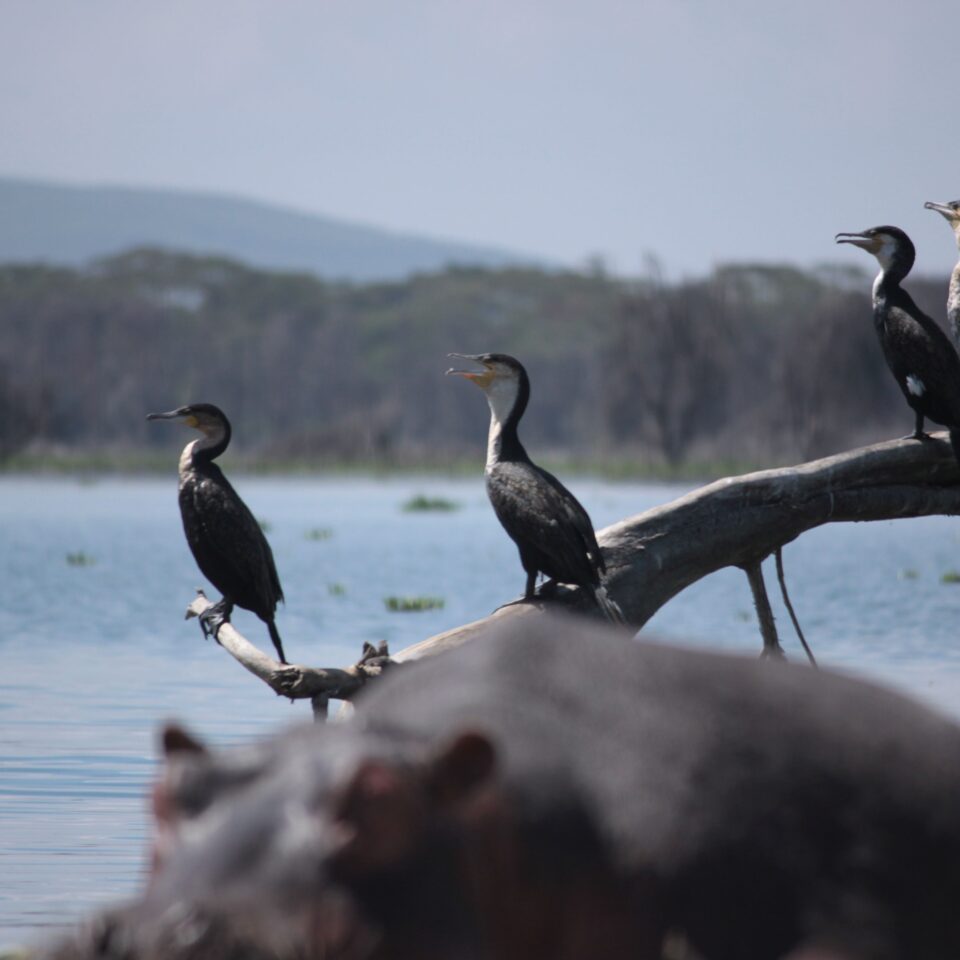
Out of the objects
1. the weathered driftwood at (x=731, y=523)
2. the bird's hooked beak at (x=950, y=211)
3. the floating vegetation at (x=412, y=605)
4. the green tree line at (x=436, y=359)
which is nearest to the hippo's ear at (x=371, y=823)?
the weathered driftwood at (x=731, y=523)

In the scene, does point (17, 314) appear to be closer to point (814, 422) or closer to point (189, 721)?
point (814, 422)

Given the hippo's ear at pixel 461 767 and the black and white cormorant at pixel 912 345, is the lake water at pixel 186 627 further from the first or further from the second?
the black and white cormorant at pixel 912 345

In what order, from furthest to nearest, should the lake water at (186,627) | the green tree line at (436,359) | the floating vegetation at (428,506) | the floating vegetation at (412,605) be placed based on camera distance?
the green tree line at (436,359)
the floating vegetation at (428,506)
the floating vegetation at (412,605)
the lake water at (186,627)

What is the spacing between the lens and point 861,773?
2.17 metres

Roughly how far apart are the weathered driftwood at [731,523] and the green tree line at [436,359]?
31.5m

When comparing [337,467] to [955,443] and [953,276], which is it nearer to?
[953,276]

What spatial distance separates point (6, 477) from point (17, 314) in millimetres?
53184

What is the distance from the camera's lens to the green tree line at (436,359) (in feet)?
153

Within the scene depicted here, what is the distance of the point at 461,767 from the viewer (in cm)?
172

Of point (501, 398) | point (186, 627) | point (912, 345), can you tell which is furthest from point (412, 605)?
point (912, 345)

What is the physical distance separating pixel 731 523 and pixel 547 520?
23.9 inches

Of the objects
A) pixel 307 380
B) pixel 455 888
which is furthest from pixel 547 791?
pixel 307 380

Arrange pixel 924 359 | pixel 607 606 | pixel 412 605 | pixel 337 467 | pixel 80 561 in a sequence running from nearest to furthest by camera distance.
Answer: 1. pixel 607 606
2. pixel 924 359
3. pixel 412 605
4. pixel 80 561
5. pixel 337 467

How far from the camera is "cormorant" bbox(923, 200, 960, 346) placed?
23.1 ft
